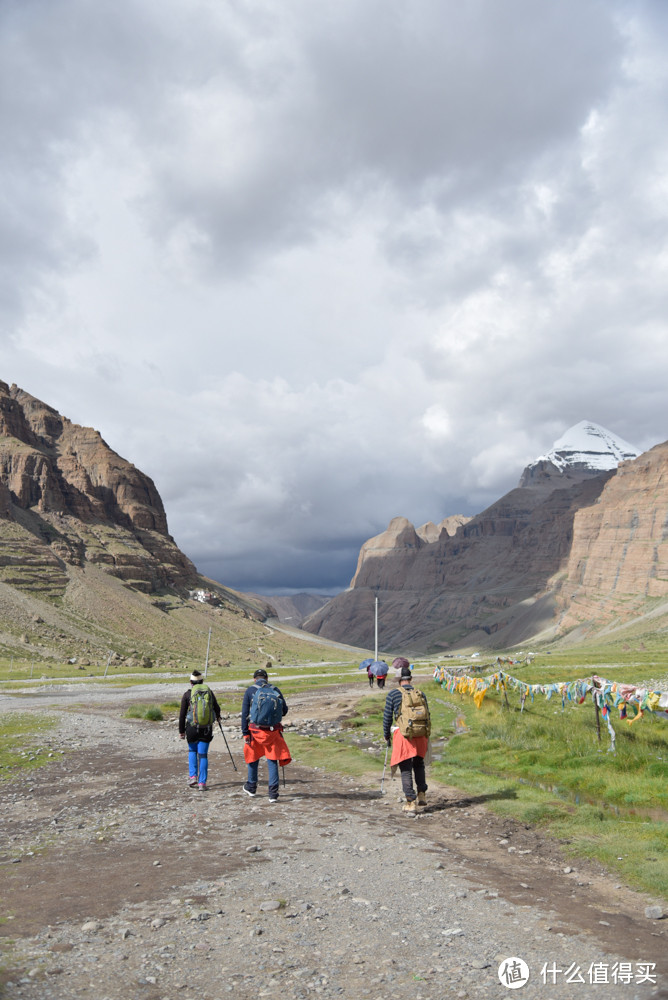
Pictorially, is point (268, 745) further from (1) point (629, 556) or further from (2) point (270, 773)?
(1) point (629, 556)

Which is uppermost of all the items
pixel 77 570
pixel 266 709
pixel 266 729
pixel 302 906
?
pixel 77 570

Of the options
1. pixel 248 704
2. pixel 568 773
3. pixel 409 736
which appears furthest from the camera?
pixel 568 773

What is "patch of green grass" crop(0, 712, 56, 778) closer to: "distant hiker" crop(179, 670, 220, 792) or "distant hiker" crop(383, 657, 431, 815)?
"distant hiker" crop(179, 670, 220, 792)

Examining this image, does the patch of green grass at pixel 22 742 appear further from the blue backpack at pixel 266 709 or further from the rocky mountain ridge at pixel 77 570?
the rocky mountain ridge at pixel 77 570

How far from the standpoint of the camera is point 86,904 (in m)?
6.28

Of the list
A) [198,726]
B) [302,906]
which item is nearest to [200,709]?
[198,726]

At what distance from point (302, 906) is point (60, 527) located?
172533mm

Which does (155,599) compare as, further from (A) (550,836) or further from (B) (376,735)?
(A) (550,836)

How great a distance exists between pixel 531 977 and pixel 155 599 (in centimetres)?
15833

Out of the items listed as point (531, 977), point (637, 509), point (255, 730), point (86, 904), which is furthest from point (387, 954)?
point (637, 509)

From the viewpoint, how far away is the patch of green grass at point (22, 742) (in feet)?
49.9

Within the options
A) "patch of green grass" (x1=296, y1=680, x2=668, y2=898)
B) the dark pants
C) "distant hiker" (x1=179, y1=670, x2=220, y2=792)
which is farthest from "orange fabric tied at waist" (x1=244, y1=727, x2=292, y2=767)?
"patch of green grass" (x1=296, y1=680, x2=668, y2=898)

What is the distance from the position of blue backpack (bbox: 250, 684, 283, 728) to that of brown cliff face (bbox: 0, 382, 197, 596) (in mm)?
125828

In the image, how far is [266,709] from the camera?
11234 millimetres
